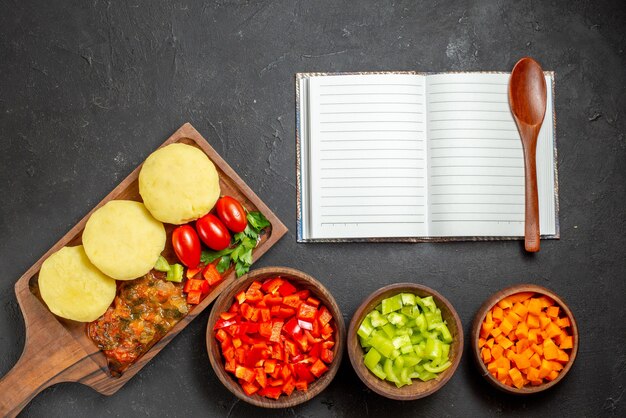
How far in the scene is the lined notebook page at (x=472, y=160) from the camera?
2451mm

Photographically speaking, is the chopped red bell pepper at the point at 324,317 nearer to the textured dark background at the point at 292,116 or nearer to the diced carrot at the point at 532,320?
the textured dark background at the point at 292,116

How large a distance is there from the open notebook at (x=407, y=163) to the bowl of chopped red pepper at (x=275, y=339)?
298mm

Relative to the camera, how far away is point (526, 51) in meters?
2.53

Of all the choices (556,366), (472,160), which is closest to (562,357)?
(556,366)

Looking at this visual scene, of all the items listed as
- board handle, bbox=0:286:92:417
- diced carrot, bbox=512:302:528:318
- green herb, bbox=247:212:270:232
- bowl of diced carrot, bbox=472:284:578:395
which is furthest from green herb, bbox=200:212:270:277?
diced carrot, bbox=512:302:528:318

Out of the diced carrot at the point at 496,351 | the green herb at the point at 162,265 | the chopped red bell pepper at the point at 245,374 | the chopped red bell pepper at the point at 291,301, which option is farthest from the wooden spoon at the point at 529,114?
the green herb at the point at 162,265

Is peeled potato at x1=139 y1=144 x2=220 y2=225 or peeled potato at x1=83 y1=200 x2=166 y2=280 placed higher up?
peeled potato at x1=139 y1=144 x2=220 y2=225

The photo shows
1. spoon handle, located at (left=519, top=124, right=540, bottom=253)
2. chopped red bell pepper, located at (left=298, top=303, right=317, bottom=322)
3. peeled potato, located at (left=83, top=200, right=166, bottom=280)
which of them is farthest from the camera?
spoon handle, located at (left=519, top=124, right=540, bottom=253)

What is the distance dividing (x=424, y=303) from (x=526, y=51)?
1133mm

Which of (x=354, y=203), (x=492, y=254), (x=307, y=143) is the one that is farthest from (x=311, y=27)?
(x=492, y=254)

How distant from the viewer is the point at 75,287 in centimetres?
221

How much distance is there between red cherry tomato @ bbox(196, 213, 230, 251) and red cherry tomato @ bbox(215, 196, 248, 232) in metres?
0.03

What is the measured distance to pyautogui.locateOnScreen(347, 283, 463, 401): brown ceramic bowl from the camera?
7.20 ft

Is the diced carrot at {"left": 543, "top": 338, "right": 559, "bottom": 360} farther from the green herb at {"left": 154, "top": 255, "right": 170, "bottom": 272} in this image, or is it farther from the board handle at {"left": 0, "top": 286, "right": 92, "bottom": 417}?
the board handle at {"left": 0, "top": 286, "right": 92, "bottom": 417}
